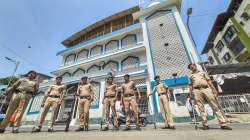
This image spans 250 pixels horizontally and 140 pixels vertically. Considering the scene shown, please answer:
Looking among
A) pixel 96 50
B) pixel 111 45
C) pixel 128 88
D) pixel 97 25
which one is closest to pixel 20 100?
pixel 128 88

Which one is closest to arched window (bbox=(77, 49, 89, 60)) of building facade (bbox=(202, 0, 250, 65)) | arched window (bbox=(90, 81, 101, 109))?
arched window (bbox=(90, 81, 101, 109))

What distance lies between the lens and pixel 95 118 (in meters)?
11.3

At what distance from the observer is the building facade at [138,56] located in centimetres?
1127

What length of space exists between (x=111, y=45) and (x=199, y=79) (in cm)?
1505

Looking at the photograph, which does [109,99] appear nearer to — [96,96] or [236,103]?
Result: [236,103]

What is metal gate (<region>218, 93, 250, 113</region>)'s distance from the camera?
7.73m

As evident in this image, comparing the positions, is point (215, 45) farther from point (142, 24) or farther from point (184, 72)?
point (184, 72)

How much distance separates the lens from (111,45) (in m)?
18.5

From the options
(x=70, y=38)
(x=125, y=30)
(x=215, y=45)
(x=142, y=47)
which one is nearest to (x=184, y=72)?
(x=142, y=47)

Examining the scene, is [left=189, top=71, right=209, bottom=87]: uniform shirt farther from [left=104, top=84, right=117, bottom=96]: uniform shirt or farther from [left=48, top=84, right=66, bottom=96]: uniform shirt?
[left=48, top=84, right=66, bottom=96]: uniform shirt

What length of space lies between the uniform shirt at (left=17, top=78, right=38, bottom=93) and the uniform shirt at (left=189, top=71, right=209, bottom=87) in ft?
15.7

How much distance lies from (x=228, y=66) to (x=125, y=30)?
1044 centimetres

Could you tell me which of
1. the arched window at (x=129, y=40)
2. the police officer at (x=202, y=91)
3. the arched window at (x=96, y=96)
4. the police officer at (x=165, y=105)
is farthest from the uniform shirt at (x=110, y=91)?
the arched window at (x=129, y=40)

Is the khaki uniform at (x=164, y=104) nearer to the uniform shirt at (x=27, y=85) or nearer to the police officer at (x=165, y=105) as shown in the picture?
the police officer at (x=165, y=105)
